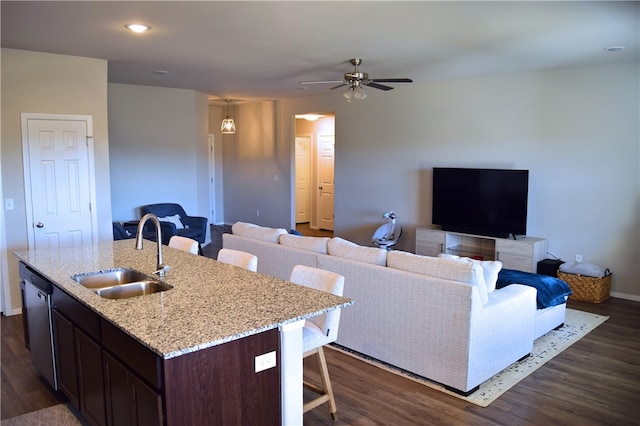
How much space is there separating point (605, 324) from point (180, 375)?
451 centimetres

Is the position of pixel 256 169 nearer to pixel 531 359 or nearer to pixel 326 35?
pixel 326 35

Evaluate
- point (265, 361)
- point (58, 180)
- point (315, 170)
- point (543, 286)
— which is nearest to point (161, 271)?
point (265, 361)

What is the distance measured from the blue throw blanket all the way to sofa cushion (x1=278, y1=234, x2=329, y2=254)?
6.01ft

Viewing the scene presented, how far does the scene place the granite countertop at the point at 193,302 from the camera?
202cm

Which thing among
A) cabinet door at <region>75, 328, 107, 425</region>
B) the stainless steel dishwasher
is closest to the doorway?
the stainless steel dishwasher

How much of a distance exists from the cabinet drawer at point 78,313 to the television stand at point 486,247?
5016 mm

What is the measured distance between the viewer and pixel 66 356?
3016 mm

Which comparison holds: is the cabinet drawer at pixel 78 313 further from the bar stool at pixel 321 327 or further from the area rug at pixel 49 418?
the bar stool at pixel 321 327

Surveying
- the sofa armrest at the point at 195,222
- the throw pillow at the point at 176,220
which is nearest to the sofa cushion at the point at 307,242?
the sofa armrest at the point at 195,222

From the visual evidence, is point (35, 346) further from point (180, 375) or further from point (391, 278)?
point (391, 278)

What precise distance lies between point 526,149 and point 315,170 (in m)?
5.53

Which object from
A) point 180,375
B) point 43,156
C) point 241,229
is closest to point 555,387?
point 180,375

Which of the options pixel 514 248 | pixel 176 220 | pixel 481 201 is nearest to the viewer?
pixel 514 248

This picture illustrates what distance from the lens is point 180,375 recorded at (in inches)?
76.4
